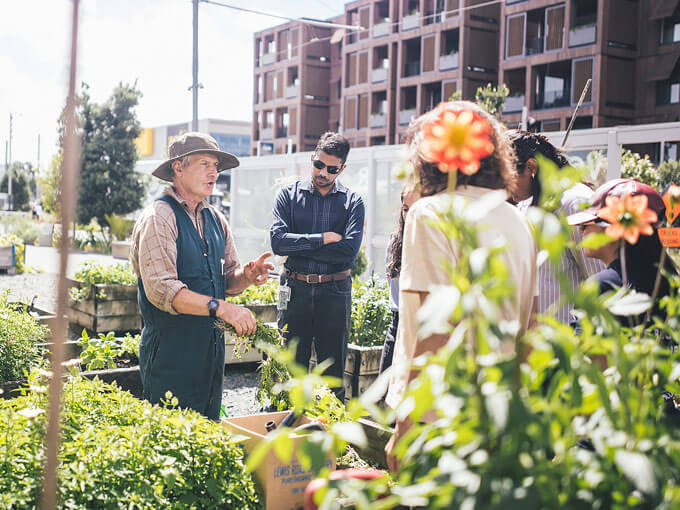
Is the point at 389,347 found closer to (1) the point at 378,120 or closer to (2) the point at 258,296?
(2) the point at 258,296

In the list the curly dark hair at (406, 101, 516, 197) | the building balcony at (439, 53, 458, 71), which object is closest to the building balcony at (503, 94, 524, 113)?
the building balcony at (439, 53, 458, 71)

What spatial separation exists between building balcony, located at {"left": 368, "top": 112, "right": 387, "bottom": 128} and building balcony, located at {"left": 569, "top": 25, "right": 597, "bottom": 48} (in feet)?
39.1

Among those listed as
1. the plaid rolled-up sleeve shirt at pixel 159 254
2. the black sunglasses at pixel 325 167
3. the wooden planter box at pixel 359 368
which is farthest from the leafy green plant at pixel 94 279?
the plaid rolled-up sleeve shirt at pixel 159 254

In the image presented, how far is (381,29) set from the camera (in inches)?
1547

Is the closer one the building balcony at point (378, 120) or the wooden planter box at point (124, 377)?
the wooden planter box at point (124, 377)

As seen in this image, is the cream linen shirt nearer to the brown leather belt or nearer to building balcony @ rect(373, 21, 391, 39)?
the brown leather belt

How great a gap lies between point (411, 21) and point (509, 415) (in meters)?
39.4

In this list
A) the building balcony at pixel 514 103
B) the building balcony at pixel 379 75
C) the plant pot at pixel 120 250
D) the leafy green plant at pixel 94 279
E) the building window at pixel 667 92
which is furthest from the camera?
the building balcony at pixel 379 75

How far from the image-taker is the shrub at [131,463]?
65.4 inches

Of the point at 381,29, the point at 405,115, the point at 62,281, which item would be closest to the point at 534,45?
the point at 405,115

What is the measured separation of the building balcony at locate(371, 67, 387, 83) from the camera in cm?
3925

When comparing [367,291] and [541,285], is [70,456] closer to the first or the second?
[541,285]

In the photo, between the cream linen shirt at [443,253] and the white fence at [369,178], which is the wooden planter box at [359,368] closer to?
the white fence at [369,178]

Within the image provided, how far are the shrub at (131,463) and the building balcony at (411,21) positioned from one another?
125 feet
